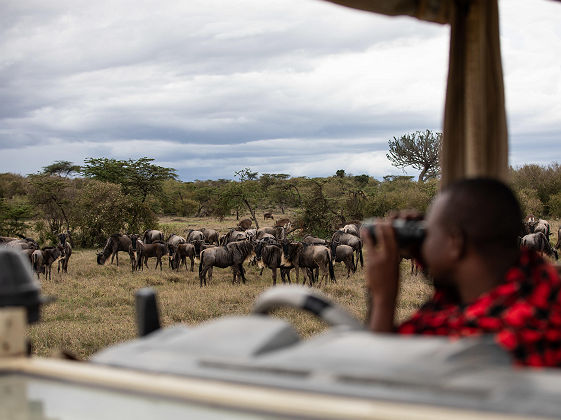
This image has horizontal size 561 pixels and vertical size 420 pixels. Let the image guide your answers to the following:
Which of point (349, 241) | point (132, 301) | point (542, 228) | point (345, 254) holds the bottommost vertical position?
point (132, 301)

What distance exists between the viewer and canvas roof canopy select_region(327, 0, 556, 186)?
240cm

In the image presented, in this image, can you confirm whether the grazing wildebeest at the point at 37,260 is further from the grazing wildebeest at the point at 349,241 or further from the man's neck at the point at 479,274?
the man's neck at the point at 479,274

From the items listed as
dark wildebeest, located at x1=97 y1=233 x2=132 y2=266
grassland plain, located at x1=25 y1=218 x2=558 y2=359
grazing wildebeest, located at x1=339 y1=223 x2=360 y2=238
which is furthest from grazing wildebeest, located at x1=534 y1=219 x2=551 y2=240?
dark wildebeest, located at x1=97 y1=233 x2=132 y2=266

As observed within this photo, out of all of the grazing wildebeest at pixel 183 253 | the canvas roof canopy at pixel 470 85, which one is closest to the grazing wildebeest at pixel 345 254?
the grazing wildebeest at pixel 183 253

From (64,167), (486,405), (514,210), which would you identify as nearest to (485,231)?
(514,210)

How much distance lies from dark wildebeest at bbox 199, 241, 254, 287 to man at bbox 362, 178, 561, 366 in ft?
47.0

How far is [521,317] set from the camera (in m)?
1.34

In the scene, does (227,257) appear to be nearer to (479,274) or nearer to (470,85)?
(470,85)

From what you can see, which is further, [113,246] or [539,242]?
[113,246]

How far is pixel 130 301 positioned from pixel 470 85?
1070 cm

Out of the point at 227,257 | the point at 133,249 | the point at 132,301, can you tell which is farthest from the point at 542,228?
the point at 132,301

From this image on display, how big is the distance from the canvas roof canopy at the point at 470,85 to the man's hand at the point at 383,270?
0.82 metres

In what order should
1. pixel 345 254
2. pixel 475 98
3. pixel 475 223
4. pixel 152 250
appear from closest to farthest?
pixel 475 223, pixel 475 98, pixel 345 254, pixel 152 250

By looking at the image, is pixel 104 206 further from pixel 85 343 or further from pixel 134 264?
pixel 85 343
